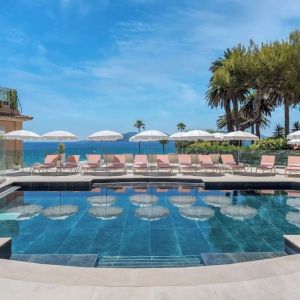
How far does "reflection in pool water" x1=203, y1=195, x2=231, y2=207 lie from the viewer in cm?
1134

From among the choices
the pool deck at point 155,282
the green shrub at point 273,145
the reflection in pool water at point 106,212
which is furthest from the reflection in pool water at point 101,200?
the green shrub at point 273,145

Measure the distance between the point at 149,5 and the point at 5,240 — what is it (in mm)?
15004

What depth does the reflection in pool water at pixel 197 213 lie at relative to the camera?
9570 mm

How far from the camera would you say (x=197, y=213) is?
396 inches

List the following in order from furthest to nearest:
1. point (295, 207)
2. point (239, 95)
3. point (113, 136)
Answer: point (239, 95) → point (113, 136) → point (295, 207)

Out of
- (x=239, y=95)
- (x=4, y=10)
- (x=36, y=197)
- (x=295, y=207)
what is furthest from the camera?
(x=239, y=95)

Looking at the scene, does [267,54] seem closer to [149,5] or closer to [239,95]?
[239,95]

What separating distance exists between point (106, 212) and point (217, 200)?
4.01 meters

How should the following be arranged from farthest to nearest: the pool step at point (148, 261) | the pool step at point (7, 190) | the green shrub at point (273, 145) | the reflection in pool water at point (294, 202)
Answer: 1. the green shrub at point (273, 145)
2. the pool step at point (7, 190)
3. the reflection in pool water at point (294, 202)
4. the pool step at point (148, 261)

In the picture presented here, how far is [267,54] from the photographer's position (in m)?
27.1

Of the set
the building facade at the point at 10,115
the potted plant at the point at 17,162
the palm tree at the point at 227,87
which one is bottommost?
the potted plant at the point at 17,162

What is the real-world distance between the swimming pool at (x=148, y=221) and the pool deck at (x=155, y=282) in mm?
2039

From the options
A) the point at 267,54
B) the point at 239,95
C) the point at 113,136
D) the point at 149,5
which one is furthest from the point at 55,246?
the point at 239,95

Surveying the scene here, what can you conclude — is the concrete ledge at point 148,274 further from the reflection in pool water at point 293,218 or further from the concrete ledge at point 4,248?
the reflection in pool water at point 293,218
